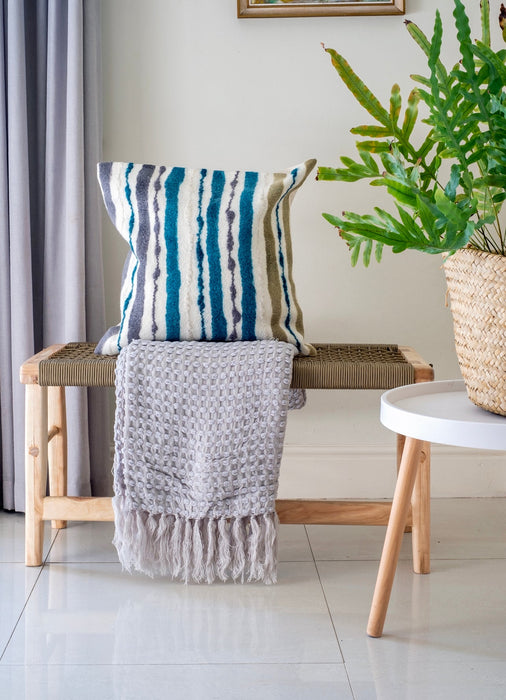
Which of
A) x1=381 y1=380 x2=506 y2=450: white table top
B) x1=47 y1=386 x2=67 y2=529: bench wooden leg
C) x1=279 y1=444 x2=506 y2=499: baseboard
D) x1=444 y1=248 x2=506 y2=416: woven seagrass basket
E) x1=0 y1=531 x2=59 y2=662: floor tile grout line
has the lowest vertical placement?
x1=0 y1=531 x2=59 y2=662: floor tile grout line

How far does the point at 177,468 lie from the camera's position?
5.22ft

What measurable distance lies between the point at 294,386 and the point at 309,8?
0.98 metres

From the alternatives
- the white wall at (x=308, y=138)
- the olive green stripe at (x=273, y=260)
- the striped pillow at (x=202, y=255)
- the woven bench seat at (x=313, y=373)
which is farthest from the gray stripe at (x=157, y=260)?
the white wall at (x=308, y=138)

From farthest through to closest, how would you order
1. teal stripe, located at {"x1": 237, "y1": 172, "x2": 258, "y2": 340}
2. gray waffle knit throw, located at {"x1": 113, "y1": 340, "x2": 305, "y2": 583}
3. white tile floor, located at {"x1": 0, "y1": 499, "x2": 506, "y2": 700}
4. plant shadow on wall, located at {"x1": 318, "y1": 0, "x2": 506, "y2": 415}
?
teal stripe, located at {"x1": 237, "y1": 172, "x2": 258, "y2": 340}, gray waffle knit throw, located at {"x1": 113, "y1": 340, "x2": 305, "y2": 583}, white tile floor, located at {"x1": 0, "y1": 499, "x2": 506, "y2": 700}, plant shadow on wall, located at {"x1": 318, "y1": 0, "x2": 506, "y2": 415}

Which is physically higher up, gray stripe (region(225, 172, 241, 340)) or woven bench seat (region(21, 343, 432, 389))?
gray stripe (region(225, 172, 241, 340))

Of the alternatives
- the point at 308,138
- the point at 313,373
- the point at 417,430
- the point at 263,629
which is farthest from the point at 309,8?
the point at 263,629

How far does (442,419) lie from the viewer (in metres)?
1.22

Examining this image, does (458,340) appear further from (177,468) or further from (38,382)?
(38,382)

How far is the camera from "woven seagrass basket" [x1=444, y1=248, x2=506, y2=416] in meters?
1.20

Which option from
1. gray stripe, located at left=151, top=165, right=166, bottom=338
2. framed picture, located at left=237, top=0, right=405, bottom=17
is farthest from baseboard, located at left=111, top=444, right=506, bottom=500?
framed picture, located at left=237, top=0, right=405, bottom=17

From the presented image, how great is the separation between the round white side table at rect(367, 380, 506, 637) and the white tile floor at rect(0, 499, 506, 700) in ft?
0.37

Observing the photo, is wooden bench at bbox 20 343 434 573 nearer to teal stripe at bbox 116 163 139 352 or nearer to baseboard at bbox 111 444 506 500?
teal stripe at bbox 116 163 139 352

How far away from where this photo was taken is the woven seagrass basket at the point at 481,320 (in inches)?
47.4

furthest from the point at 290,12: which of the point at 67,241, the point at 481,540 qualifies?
the point at 481,540
